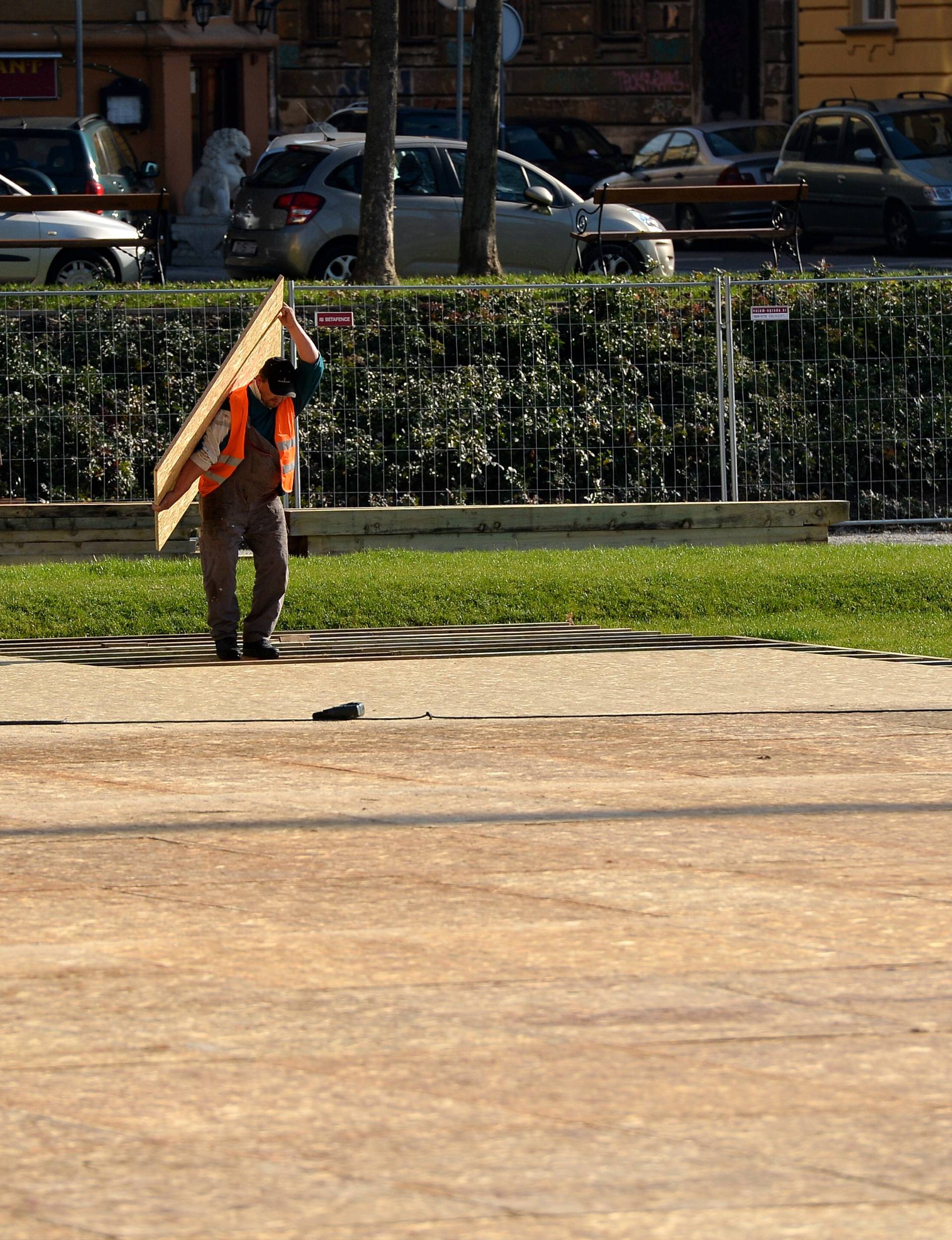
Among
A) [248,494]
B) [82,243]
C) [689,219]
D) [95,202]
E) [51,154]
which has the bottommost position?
[248,494]

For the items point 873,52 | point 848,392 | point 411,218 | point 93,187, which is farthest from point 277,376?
point 873,52

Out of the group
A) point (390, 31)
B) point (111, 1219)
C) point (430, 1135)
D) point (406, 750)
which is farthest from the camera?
point (390, 31)

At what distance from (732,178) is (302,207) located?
37.6 feet

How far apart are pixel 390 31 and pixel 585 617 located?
325 inches

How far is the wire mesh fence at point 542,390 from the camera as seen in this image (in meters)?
14.9

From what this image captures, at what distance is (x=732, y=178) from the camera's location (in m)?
32.0

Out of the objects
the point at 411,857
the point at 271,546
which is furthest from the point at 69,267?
the point at 411,857

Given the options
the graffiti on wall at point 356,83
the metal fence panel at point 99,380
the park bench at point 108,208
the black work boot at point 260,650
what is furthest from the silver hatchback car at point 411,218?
the graffiti on wall at point 356,83

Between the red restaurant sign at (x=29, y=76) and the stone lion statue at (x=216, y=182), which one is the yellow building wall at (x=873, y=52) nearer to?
the stone lion statue at (x=216, y=182)

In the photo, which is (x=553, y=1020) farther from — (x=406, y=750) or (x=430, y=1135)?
(x=406, y=750)

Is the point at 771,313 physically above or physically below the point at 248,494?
above

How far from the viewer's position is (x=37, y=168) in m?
25.8

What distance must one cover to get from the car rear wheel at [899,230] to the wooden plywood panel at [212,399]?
18328mm

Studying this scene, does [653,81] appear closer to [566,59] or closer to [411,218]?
[566,59]
